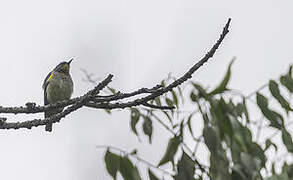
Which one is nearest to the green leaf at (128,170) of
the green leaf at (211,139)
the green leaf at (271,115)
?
the green leaf at (211,139)

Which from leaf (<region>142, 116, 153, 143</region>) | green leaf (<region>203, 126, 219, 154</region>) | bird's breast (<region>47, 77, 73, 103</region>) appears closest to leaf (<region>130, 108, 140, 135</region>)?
leaf (<region>142, 116, 153, 143</region>)

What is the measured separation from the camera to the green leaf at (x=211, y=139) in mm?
2223

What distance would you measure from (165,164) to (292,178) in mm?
700

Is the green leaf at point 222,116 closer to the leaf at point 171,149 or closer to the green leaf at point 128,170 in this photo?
the leaf at point 171,149

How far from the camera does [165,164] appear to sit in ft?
8.39

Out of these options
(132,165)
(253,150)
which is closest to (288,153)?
(253,150)

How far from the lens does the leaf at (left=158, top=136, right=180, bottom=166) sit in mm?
2514

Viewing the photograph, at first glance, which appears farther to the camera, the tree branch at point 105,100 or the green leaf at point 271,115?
the tree branch at point 105,100

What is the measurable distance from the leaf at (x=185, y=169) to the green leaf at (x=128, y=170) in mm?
249

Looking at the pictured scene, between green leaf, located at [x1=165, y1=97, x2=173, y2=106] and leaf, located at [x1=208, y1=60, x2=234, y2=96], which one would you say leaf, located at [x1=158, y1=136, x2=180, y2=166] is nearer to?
leaf, located at [x1=208, y1=60, x2=234, y2=96]

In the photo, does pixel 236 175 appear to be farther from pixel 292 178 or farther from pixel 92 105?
pixel 92 105

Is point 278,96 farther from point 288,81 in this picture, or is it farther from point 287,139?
point 287,139

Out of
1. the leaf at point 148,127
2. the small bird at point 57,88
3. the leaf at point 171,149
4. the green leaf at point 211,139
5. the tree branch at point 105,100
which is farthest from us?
the small bird at point 57,88

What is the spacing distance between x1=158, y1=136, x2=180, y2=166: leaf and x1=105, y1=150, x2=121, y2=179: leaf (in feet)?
1.06
